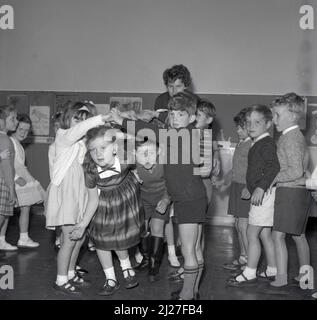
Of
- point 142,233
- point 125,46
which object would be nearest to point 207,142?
point 142,233

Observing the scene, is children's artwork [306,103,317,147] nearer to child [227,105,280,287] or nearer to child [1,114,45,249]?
child [227,105,280,287]

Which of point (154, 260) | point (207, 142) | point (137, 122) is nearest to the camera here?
point (137, 122)

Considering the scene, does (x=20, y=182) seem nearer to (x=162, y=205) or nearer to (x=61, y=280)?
(x=61, y=280)

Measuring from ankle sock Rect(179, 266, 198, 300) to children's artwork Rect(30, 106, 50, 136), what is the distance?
3259 millimetres

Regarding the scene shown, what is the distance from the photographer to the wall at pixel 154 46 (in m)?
4.77

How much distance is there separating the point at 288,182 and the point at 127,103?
8.51 ft

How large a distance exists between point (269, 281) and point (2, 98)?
374cm

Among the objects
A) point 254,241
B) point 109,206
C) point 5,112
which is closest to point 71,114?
point 109,206

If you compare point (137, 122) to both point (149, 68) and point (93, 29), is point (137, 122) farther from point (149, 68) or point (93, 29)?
point (93, 29)

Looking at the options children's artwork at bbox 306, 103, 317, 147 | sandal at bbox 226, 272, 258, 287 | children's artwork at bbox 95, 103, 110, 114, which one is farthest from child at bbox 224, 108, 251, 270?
children's artwork at bbox 95, 103, 110, 114

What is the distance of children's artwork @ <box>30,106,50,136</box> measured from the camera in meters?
5.31

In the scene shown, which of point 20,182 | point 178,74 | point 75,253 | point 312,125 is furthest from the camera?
point 312,125

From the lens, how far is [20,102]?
5.37m

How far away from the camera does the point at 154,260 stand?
121 inches
